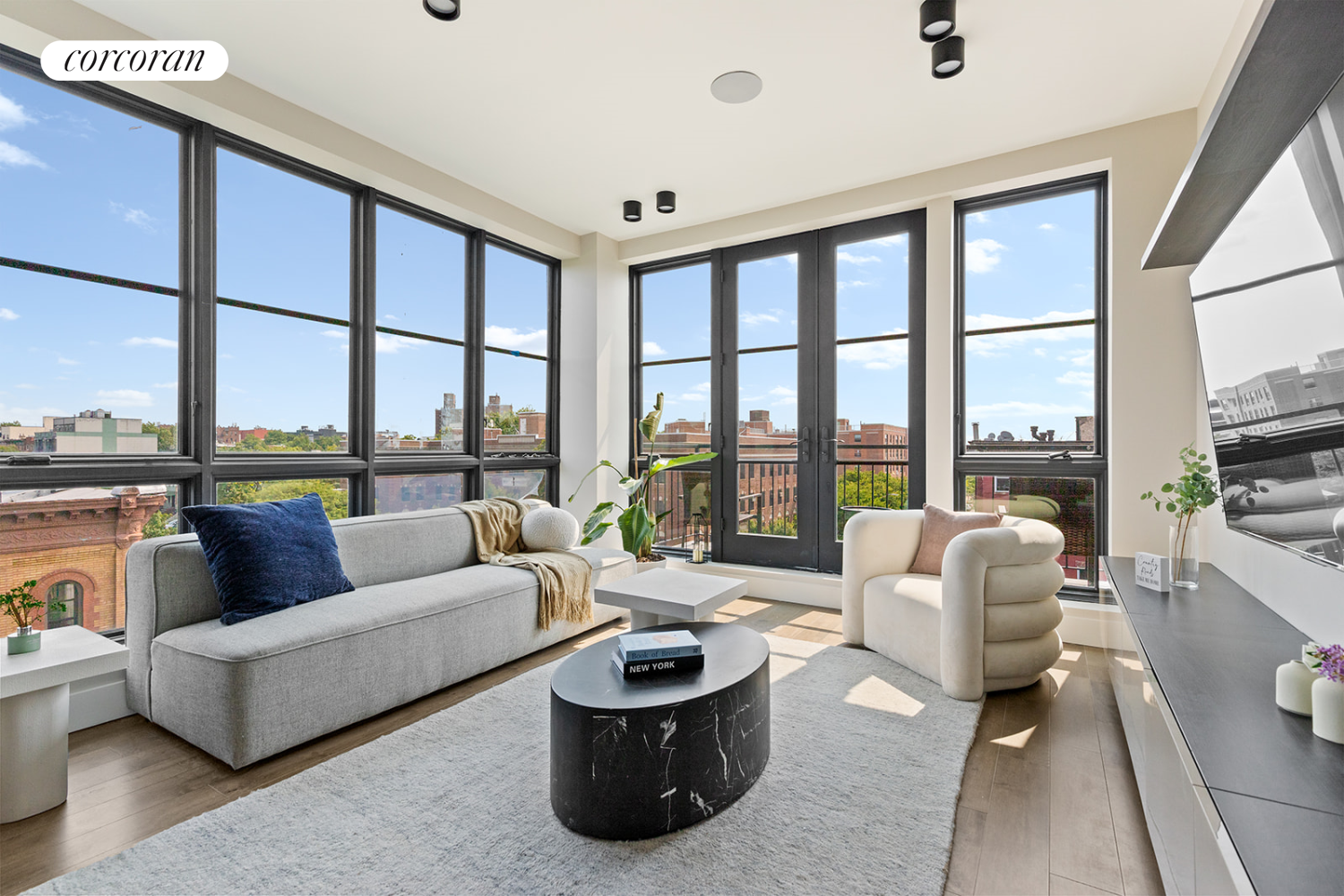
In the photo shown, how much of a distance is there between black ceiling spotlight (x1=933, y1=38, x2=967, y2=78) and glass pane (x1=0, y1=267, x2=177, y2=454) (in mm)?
3394

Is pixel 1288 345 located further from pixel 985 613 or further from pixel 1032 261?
pixel 1032 261

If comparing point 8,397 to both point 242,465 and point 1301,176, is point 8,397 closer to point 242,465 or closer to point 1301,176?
point 242,465

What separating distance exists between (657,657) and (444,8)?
2.39 m

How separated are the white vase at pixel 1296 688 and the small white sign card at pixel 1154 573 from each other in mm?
1015

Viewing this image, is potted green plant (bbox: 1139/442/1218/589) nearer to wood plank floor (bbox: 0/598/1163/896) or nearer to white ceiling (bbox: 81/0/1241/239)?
wood plank floor (bbox: 0/598/1163/896)

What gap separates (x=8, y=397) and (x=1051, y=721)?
4089 mm

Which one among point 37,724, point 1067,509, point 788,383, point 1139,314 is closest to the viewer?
point 37,724

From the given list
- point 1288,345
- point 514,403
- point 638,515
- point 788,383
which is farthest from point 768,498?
point 1288,345

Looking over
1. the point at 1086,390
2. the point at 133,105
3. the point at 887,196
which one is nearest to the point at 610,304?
the point at 887,196

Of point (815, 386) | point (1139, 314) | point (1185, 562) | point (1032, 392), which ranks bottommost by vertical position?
point (1185, 562)

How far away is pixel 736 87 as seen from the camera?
2.81 metres

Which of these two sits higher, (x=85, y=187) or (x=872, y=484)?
(x=85, y=187)

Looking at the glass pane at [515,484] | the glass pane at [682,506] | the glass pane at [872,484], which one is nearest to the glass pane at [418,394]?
the glass pane at [515,484]

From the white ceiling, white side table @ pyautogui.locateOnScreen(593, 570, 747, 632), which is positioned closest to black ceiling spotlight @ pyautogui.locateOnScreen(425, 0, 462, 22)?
the white ceiling
